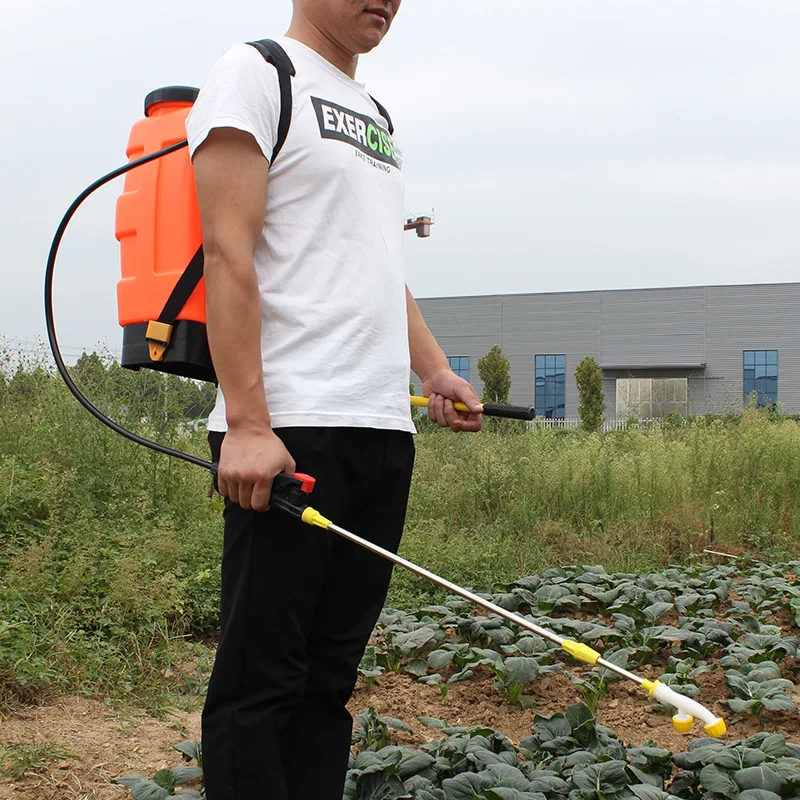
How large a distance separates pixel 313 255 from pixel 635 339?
4181cm

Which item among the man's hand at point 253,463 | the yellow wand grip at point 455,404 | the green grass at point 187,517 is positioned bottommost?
the green grass at point 187,517

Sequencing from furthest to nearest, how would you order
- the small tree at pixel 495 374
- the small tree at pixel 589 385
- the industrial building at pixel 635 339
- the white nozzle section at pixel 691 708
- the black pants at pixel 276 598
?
the industrial building at pixel 635 339 → the small tree at pixel 495 374 → the small tree at pixel 589 385 → the black pants at pixel 276 598 → the white nozzle section at pixel 691 708

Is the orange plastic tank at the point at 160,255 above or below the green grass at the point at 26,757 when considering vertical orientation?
above

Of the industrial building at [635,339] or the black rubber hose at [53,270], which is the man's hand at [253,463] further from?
the industrial building at [635,339]

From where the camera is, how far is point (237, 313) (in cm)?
160

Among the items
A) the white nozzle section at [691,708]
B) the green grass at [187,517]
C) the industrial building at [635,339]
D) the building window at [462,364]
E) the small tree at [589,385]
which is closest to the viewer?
the white nozzle section at [691,708]

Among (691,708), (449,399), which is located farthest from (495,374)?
(691,708)

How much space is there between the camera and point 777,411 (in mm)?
9336

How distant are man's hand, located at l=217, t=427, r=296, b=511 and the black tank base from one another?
184mm

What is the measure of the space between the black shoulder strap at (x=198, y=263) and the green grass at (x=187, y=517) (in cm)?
202

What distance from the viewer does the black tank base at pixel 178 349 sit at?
1.68 meters

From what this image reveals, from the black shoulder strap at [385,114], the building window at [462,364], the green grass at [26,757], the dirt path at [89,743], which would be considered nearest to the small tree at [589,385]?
the building window at [462,364]

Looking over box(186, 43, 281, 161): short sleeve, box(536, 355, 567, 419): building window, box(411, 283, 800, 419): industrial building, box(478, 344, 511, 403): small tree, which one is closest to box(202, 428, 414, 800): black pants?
box(186, 43, 281, 161): short sleeve

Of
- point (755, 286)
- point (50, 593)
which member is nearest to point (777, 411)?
point (50, 593)
